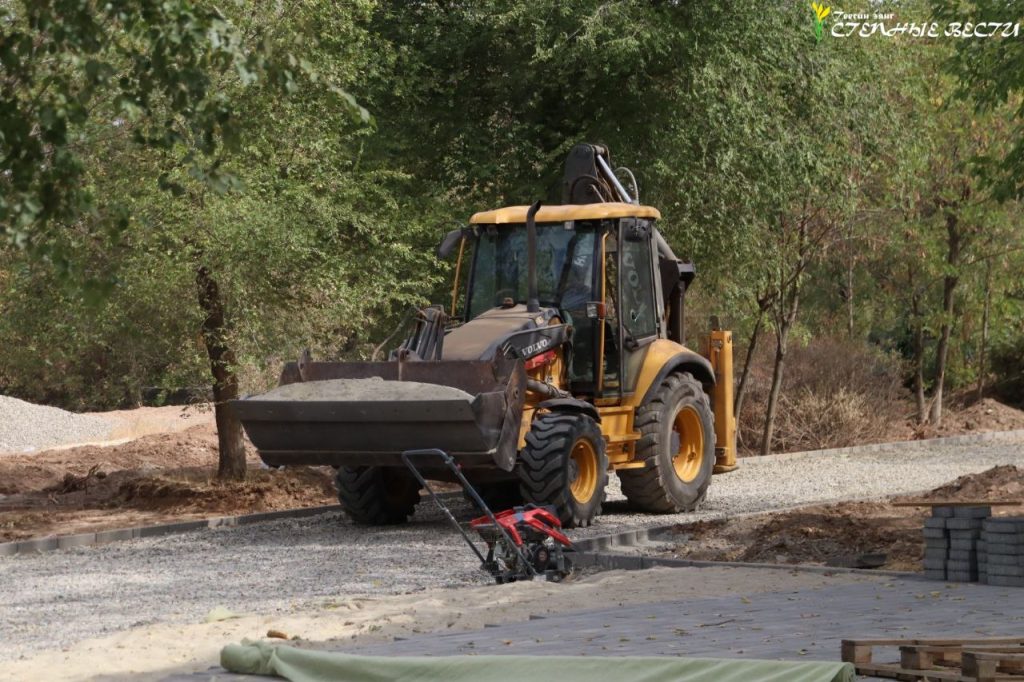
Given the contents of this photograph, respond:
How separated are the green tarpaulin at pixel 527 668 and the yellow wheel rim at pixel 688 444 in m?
9.90

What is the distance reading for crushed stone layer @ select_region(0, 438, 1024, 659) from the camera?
10.8 m

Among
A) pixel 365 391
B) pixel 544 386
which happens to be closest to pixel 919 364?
pixel 544 386

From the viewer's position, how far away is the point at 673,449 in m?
17.3

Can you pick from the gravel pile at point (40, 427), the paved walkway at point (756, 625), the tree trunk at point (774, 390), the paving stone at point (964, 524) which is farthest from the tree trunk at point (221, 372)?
the gravel pile at point (40, 427)

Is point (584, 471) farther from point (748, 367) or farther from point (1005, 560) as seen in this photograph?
point (748, 367)

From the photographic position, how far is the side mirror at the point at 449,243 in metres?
16.1

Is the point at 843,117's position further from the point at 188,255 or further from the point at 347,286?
the point at 188,255

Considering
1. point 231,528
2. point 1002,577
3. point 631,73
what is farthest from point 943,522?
point 631,73

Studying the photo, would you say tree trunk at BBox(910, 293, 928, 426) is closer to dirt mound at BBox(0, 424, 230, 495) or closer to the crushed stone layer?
the crushed stone layer

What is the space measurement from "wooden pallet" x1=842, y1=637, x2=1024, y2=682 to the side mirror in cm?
903

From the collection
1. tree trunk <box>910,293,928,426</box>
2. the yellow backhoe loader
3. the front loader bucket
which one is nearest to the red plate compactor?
the front loader bucket

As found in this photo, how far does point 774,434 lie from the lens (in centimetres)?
2836

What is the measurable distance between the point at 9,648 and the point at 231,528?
6923mm

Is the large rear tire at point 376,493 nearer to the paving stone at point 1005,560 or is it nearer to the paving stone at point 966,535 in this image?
the paving stone at point 966,535
